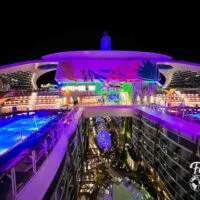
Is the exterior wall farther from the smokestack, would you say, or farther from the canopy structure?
the smokestack

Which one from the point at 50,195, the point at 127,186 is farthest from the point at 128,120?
the point at 50,195

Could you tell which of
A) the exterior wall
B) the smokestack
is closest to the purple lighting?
the exterior wall

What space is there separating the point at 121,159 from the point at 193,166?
7.16 metres

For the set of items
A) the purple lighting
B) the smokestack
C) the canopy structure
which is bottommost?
the purple lighting

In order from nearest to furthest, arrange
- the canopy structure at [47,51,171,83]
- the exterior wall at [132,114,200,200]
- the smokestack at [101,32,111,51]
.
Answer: the exterior wall at [132,114,200,200], the canopy structure at [47,51,171,83], the smokestack at [101,32,111,51]

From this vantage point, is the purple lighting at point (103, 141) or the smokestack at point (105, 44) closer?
the purple lighting at point (103, 141)

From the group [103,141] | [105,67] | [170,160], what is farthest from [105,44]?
[170,160]

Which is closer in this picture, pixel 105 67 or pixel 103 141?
pixel 103 141

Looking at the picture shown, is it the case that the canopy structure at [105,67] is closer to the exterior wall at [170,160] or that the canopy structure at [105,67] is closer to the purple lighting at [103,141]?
the purple lighting at [103,141]

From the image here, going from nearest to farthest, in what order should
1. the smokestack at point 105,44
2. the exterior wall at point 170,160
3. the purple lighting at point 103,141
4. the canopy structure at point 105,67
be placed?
the exterior wall at point 170,160 < the purple lighting at point 103,141 < the canopy structure at point 105,67 < the smokestack at point 105,44

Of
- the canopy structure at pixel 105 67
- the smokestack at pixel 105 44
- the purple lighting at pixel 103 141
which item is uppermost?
the smokestack at pixel 105 44

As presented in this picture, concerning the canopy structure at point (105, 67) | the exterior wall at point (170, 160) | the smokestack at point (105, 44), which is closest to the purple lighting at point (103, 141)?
the exterior wall at point (170, 160)

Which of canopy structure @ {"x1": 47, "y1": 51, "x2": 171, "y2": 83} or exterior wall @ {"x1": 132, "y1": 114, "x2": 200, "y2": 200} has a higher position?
canopy structure @ {"x1": 47, "y1": 51, "x2": 171, "y2": 83}

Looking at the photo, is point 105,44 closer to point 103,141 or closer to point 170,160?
point 103,141
